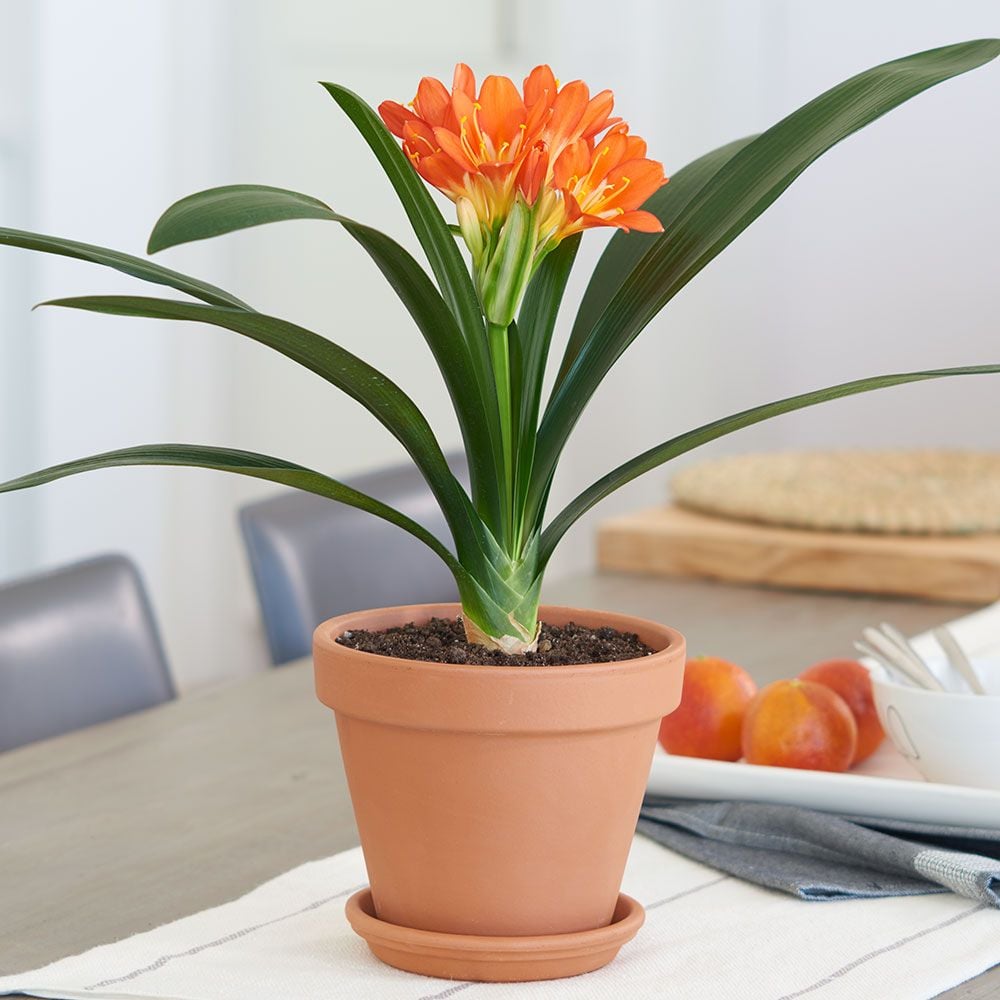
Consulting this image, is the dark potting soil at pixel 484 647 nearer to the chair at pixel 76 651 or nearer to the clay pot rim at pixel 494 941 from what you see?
the clay pot rim at pixel 494 941

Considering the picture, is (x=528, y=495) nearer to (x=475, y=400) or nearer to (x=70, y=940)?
(x=475, y=400)

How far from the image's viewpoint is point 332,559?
172 centimetres

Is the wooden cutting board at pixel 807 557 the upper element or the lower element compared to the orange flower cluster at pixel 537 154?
lower

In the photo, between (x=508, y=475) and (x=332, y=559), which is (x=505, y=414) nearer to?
(x=508, y=475)

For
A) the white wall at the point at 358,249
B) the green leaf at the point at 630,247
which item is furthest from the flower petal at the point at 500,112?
the white wall at the point at 358,249

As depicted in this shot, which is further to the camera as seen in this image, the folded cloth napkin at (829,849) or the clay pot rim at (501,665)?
the folded cloth napkin at (829,849)

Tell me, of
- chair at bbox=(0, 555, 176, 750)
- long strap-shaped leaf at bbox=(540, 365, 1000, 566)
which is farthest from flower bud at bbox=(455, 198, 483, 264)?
chair at bbox=(0, 555, 176, 750)

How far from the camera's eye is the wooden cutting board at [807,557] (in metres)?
1.72

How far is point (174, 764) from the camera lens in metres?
1.13

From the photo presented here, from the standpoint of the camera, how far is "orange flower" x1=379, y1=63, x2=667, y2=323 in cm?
63

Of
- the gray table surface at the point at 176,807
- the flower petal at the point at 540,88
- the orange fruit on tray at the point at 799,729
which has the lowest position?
the gray table surface at the point at 176,807

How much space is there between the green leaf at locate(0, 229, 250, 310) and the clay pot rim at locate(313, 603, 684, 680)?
157 mm

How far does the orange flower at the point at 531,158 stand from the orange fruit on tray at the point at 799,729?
43 centimetres

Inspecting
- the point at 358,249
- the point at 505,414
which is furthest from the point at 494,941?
the point at 358,249
